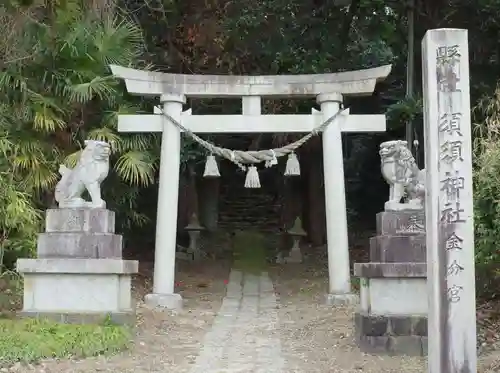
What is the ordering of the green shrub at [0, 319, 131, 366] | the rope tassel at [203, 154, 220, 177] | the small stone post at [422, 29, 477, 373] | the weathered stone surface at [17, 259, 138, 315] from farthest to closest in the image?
the rope tassel at [203, 154, 220, 177] < the weathered stone surface at [17, 259, 138, 315] < the green shrub at [0, 319, 131, 366] < the small stone post at [422, 29, 477, 373]

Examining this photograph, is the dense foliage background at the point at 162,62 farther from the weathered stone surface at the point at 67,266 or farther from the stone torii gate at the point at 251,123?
the weathered stone surface at the point at 67,266

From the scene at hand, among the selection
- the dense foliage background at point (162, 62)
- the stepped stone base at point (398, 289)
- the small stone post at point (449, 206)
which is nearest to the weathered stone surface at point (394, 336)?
the stepped stone base at point (398, 289)

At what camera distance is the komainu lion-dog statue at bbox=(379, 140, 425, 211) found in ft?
24.7

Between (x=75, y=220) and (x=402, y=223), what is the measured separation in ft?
12.1

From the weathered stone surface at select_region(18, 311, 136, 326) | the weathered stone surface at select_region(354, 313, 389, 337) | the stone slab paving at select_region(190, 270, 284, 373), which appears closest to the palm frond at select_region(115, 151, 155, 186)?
the stone slab paving at select_region(190, 270, 284, 373)

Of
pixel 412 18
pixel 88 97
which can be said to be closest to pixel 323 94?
pixel 412 18

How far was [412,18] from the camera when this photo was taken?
11.6 metres

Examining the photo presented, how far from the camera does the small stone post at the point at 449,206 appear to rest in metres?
5.07

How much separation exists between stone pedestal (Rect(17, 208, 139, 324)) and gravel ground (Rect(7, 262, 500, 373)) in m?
0.63

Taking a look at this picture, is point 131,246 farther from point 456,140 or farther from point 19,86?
point 456,140

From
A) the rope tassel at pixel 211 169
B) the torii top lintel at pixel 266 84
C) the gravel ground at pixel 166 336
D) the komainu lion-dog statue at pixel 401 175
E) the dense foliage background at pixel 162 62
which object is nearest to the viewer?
the gravel ground at pixel 166 336

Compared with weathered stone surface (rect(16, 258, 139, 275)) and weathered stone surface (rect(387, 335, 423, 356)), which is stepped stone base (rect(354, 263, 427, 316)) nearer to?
weathered stone surface (rect(387, 335, 423, 356))

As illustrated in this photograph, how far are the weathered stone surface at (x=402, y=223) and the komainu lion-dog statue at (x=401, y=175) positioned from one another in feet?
0.61

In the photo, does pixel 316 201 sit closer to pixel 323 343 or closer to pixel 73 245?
pixel 323 343
